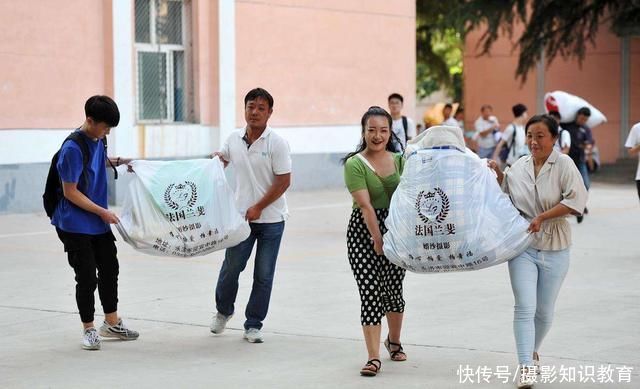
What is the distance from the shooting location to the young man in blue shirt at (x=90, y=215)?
23.7 feet

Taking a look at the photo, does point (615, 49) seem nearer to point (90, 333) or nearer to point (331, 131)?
point (331, 131)

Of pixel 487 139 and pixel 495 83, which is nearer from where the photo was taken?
pixel 487 139

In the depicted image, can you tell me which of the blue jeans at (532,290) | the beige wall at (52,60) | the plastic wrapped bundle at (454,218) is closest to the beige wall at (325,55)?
the beige wall at (52,60)

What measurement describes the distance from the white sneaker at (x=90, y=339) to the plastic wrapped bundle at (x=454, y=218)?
2.12 m

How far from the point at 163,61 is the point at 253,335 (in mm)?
11494

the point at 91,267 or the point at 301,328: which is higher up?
the point at 91,267

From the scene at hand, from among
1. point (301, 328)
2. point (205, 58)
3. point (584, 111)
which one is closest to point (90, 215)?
point (301, 328)

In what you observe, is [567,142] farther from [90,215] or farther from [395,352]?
[90,215]

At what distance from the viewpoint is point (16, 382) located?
6.45m

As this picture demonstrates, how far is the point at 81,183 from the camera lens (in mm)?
7312

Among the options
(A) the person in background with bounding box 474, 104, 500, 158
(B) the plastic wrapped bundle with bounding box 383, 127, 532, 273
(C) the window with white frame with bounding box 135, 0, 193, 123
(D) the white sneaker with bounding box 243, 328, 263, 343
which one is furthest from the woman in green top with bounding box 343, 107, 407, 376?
(A) the person in background with bounding box 474, 104, 500, 158

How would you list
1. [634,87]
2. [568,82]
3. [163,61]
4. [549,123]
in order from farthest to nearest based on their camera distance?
[568,82]
[634,87]
[163,61]
[549,123]

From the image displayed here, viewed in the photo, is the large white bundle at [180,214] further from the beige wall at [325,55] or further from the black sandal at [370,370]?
the beige wall at [325,55]

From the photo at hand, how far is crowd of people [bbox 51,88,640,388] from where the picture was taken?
6.32 m
